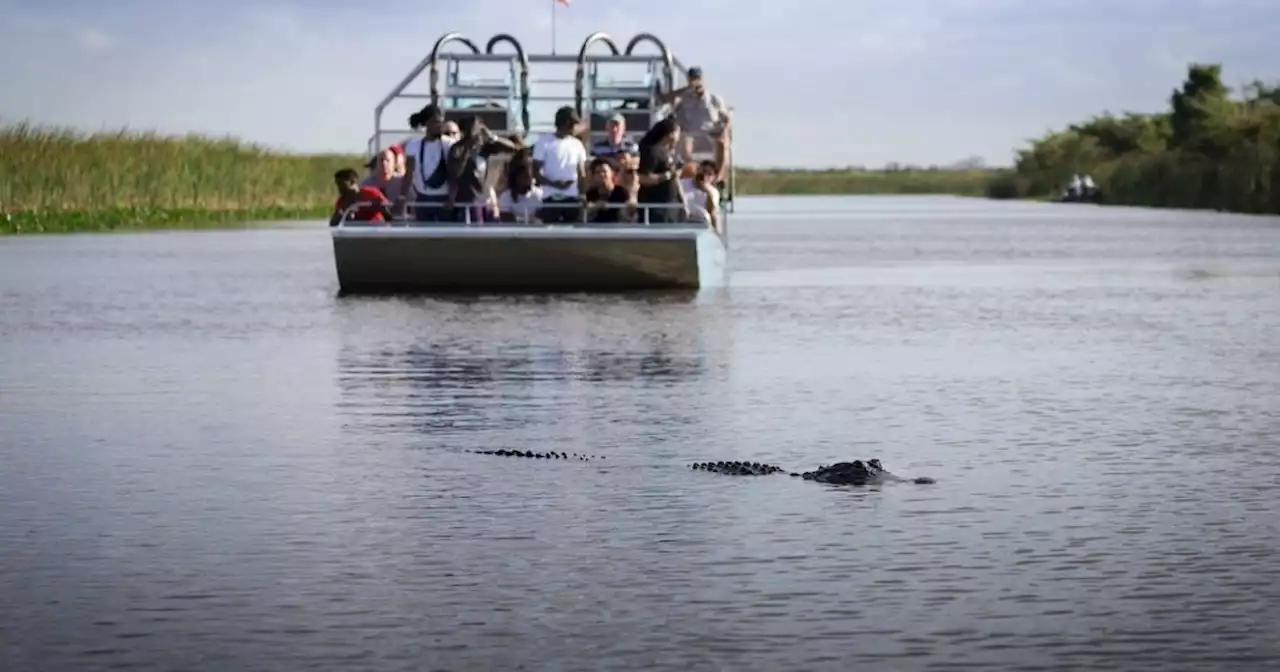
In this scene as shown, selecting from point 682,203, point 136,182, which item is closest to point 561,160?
point 682,203

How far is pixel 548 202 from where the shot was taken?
2775 cm

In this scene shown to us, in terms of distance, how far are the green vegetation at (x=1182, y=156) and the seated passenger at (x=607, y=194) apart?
59.4 m

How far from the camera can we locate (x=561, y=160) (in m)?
27.8

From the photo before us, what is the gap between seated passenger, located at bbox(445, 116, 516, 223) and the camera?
90.1 ft

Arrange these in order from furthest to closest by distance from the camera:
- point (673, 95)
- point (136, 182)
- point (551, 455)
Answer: point (136, 182) < point (673, 95) < point (551, 455)

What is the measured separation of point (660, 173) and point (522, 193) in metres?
1.39

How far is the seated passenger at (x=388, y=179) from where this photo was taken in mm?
28609

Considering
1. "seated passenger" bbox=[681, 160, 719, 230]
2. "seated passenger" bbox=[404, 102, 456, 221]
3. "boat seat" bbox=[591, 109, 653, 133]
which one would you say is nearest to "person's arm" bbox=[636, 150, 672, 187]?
"seated passenger" bbox=[681, 160, 719, 230]

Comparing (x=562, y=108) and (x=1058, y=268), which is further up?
(x=562, y=108)

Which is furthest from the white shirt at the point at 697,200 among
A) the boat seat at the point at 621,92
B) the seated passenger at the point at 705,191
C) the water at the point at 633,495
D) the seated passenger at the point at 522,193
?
the water at the point at 633,495

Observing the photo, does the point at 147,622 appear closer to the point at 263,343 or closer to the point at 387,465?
the point at 387,465

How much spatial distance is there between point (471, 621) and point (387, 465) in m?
4.19

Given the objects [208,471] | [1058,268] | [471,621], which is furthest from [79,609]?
Answer: [1058,268]

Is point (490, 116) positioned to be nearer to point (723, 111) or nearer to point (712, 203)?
point (723, 111)
